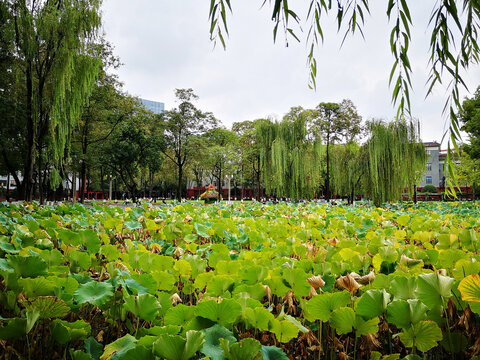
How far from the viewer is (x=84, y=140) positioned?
19422 mm

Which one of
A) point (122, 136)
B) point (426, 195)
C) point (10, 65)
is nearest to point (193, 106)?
point (122, 136)

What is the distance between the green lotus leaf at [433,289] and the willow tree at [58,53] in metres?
8.97

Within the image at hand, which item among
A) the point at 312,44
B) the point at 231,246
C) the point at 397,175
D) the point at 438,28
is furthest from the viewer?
the point at 397,175

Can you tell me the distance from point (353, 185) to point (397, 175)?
8753 millimetres

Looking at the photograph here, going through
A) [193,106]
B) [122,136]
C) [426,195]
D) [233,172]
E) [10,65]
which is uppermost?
[193,106]

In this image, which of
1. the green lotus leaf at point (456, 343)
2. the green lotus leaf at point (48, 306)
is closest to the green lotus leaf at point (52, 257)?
the green lotus leaf at point (48, 306)

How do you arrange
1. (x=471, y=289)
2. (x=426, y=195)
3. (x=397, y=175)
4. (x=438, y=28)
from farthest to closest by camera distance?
1. (x=426, y=195)
2. (x=397, y=175)
3. (x=438, y=28)
4. (x=471, y=289)

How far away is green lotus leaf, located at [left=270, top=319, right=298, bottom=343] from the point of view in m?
0.71

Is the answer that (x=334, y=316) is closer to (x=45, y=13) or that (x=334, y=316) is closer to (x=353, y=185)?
(x=45, y=13)

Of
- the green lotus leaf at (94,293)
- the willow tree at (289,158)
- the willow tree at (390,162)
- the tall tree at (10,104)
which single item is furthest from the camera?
the willow tree at (289,158)

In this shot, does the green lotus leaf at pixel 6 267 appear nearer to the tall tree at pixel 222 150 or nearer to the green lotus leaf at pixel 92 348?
the green lotus leaf at pixel 92 348

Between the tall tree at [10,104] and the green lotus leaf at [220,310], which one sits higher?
the tall tree at [10,104]

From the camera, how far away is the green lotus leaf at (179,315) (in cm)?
74

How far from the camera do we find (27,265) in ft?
3.25
